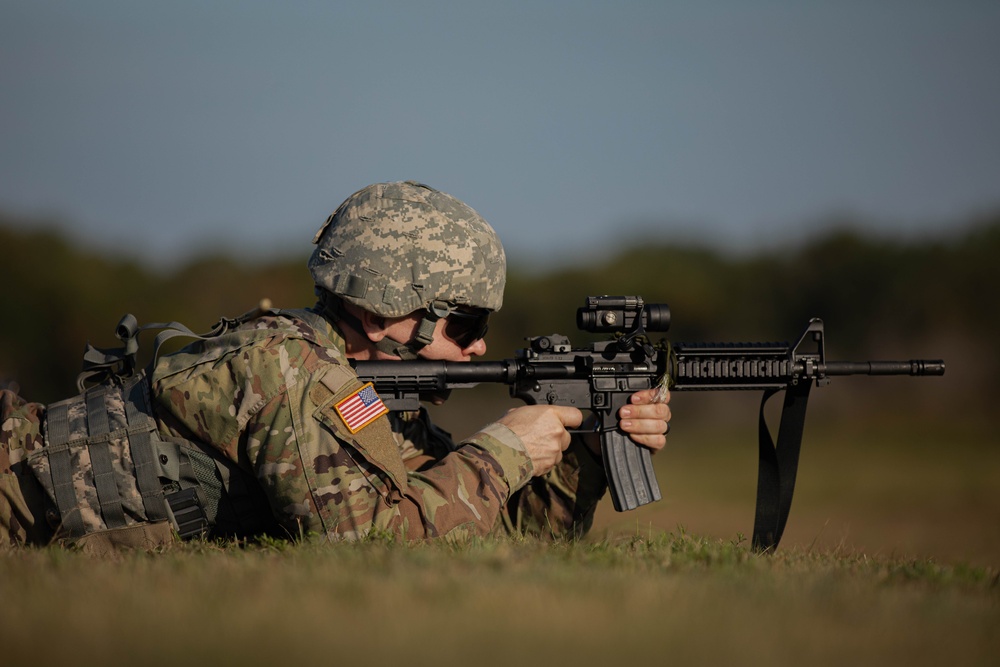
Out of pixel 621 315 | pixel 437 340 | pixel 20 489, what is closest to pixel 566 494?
pixel 621 315

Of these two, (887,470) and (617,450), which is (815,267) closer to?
(887,470)

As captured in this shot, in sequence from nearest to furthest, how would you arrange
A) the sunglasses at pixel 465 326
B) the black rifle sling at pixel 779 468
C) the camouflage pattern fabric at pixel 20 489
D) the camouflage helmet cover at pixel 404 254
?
the camouflage pattern fabric at pixel 20 489 < the camouflage helmet cover at pixel 404 254 < the sunglasses at pixel 465 326 < the black rifle sling at pixel 779 468

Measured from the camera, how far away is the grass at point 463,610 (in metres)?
3.24

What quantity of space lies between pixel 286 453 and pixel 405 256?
61.3 inches

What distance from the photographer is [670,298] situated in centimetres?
3011

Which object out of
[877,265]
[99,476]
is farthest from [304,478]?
[877,265]

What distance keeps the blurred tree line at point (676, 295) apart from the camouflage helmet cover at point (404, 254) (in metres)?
19.1

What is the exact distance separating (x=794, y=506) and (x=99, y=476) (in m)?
19.3

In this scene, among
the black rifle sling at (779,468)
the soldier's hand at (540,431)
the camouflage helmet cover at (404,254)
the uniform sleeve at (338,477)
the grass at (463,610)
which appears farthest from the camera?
the black rifle sling at (779,468)

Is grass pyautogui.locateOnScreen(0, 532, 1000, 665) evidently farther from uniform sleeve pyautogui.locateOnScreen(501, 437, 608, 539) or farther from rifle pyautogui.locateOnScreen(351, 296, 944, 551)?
uniform sleeve pyautogui.locateOnScreen(501, 437, 608, 539)

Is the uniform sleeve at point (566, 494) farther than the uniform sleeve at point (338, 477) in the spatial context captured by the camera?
Yes

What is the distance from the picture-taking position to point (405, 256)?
5.93 metres

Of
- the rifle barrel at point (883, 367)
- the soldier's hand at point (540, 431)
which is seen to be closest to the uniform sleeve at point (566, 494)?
the soldier's hand at point (540, 431)

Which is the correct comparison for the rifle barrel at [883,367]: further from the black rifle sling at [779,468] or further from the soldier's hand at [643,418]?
the soldier's hand at [643,418]
